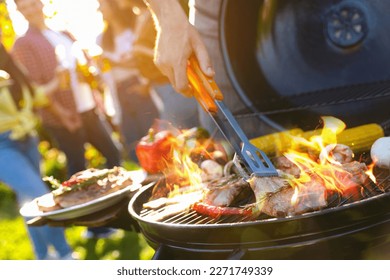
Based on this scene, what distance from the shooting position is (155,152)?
1974 millimetres

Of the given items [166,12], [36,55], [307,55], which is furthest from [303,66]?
[36,55]

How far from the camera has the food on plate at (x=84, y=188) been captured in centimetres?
154

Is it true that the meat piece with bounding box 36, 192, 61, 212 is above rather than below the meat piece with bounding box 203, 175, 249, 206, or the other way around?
below

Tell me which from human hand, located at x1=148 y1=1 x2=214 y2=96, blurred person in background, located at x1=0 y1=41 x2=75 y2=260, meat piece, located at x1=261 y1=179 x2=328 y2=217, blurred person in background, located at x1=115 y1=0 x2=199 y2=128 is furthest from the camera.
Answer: blurred person in background, located at x1=115 y1=0 x2=199 y2=128

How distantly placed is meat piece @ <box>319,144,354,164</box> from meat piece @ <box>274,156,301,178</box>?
78mm

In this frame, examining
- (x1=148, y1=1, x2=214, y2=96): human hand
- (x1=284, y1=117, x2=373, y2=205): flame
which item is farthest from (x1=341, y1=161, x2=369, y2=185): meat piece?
(x1=148, y1=1, x2=214, y2=96): human hand

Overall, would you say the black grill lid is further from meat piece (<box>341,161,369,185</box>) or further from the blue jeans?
the blue jeans

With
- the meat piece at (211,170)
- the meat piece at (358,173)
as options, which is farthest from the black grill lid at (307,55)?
the meat piece at (358,173)

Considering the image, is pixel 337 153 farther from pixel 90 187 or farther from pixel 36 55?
pixel 36 55

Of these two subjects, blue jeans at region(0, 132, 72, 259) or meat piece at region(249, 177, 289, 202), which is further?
blue jeans at region(0, 132, 72, 259)

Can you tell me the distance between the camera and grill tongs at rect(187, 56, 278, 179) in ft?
3.68

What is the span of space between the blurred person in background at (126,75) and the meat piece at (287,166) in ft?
8.10

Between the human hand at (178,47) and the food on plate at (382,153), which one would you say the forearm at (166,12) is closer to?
the human hand at (178,47)

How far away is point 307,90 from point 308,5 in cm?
35
